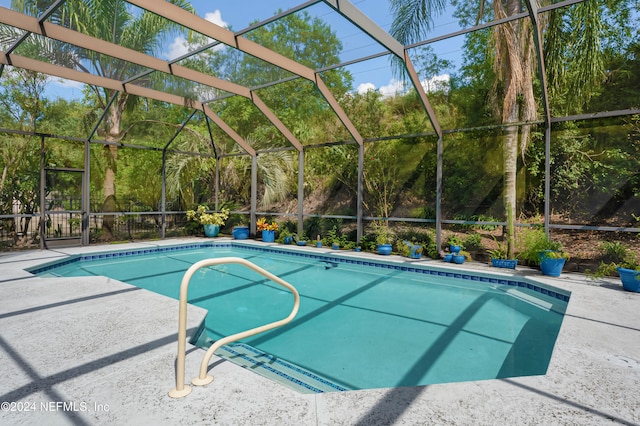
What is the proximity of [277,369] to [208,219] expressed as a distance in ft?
28.5

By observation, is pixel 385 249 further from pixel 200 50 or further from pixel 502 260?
pixel 200 50

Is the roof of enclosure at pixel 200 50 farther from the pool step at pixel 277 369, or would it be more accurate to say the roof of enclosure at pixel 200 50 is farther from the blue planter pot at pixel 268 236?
the pool step at pixel 277 369

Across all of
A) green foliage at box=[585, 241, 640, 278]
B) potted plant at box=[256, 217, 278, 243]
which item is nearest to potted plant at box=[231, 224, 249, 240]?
potted plant at box=[256, 217, 278, 243]

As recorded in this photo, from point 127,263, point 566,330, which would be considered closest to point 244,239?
point 127,263

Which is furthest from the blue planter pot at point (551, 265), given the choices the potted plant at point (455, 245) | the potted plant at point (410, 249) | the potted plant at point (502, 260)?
the potted plant at point (410, 249)

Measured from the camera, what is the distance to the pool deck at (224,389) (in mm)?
1988

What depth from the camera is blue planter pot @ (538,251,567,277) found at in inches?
238

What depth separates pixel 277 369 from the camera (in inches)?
127

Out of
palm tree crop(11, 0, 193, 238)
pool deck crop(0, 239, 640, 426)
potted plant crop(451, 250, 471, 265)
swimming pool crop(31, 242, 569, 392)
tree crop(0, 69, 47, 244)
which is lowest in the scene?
swimming pool crop(31, 242, 569, 392)

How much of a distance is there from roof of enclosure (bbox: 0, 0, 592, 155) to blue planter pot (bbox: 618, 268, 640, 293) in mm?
3077

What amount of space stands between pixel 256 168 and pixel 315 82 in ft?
14.2

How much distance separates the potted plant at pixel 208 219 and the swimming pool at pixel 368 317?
2708 millimetres

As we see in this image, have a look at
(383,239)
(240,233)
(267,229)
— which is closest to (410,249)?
(383,239)

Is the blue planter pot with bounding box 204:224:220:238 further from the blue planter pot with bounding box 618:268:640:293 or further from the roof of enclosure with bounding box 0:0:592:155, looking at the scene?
the blue planter pot with bounding box 618:268:640:293
